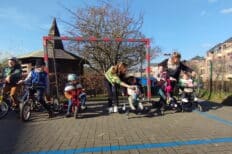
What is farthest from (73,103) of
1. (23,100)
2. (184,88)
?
(184,88)

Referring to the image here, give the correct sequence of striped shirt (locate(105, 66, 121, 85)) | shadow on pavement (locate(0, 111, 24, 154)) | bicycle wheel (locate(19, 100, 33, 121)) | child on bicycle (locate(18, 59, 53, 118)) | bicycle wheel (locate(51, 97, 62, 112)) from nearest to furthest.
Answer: shadow on pavement (locate(0, 111, 24, 154)) → bicycle wheel (locate(19, 100, 33, 121)) → child on bicycle (locate(18, 59, 53, 118)) → striped shirt (locate(105, 66, 121, 85)) → bicycle wheel (locate(51, 97, 62, 112))

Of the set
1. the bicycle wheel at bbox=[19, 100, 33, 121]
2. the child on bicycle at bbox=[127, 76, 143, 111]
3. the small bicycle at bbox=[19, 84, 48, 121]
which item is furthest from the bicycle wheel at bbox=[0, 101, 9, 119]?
the child on bicycle at bbox=[127, 76, 143, 111]

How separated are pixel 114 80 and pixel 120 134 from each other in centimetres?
262

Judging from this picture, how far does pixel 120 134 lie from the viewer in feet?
19.2

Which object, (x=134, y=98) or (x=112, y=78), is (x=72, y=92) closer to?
(x=112, y=78)

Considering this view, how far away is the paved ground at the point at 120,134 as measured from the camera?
4.80 m

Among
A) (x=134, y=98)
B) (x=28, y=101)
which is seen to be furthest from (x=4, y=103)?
(x=134, y=98)

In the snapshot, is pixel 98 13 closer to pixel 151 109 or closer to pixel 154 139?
pixel 151 109

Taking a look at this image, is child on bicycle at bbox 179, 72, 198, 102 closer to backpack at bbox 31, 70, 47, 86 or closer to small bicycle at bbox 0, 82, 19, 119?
backpack at bbox 31, 70, 47, 86

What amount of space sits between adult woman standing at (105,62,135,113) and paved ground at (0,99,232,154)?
602 mm

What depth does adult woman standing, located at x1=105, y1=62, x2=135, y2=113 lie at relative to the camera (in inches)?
322

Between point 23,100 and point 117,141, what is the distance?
12.1ft

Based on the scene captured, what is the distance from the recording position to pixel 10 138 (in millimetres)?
5633

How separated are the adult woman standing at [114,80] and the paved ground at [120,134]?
60cm
